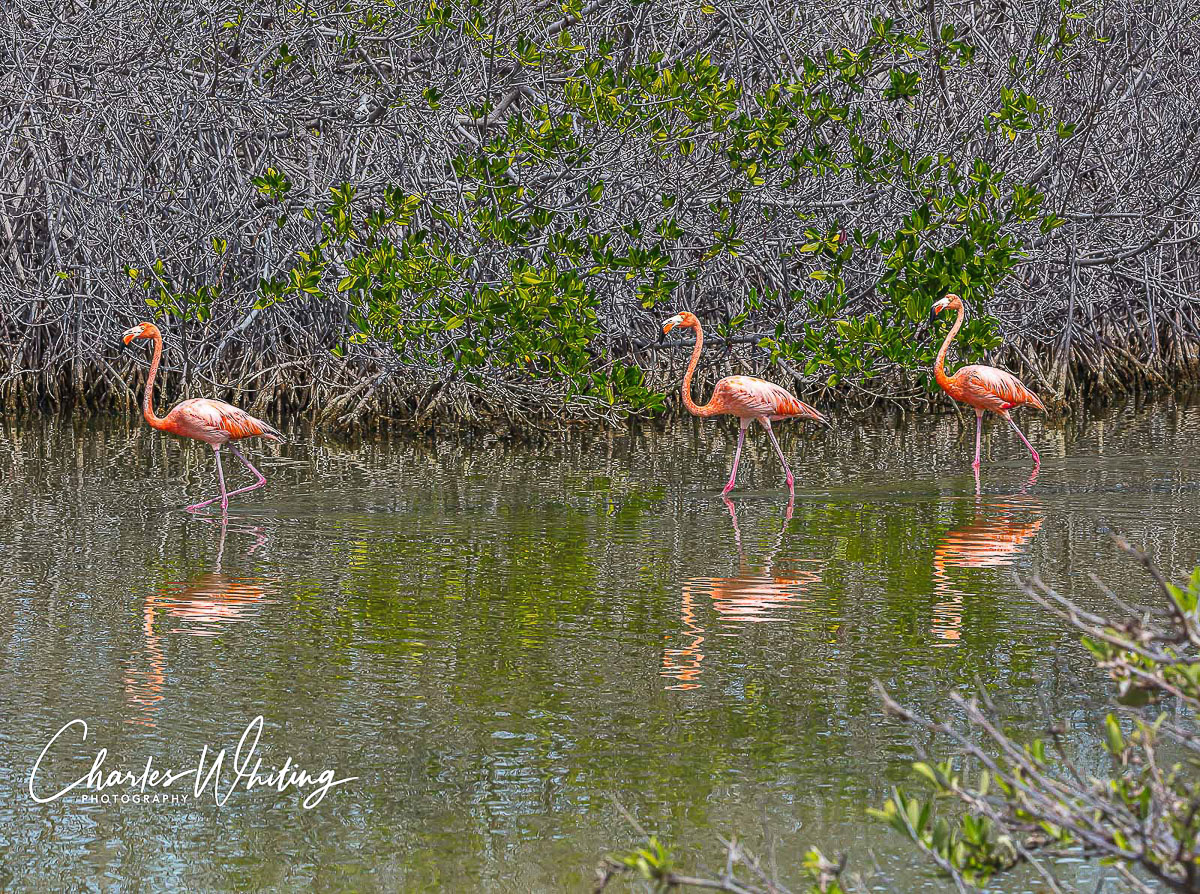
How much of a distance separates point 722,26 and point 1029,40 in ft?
9.54

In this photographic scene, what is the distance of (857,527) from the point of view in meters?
8.94

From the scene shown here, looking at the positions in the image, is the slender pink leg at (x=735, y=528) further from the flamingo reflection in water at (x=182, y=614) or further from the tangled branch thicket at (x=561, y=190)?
the tangled branch thicket at (x=561, y=190)

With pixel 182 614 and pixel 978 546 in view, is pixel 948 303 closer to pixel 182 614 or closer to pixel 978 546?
pixel 978 546

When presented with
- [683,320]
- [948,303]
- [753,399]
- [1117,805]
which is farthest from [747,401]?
[1117,805]

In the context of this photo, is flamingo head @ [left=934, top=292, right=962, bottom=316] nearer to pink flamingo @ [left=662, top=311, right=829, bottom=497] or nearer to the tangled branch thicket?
the tangled branch thicket

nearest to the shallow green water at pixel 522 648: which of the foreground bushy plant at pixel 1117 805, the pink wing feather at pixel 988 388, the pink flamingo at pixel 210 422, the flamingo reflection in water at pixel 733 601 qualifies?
the flamingo reflection in water at pixel 733 601

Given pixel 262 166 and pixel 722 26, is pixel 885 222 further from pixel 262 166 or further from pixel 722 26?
pixel 262 166

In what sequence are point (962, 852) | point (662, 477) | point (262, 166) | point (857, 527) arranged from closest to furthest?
point (962, 852) < point (857, 527) < point (662, 477) < point (262, 166)

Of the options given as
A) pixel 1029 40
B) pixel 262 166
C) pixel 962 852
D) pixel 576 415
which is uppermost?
pixel 1029 40

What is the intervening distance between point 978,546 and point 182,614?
12.0 feet

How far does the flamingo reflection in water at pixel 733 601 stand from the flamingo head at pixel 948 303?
13.5 ft

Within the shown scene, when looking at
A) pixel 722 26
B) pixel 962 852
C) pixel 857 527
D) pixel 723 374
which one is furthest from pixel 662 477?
pixel 962 852

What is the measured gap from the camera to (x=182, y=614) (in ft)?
22.8

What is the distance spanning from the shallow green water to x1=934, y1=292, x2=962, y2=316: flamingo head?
1069 millimetres
